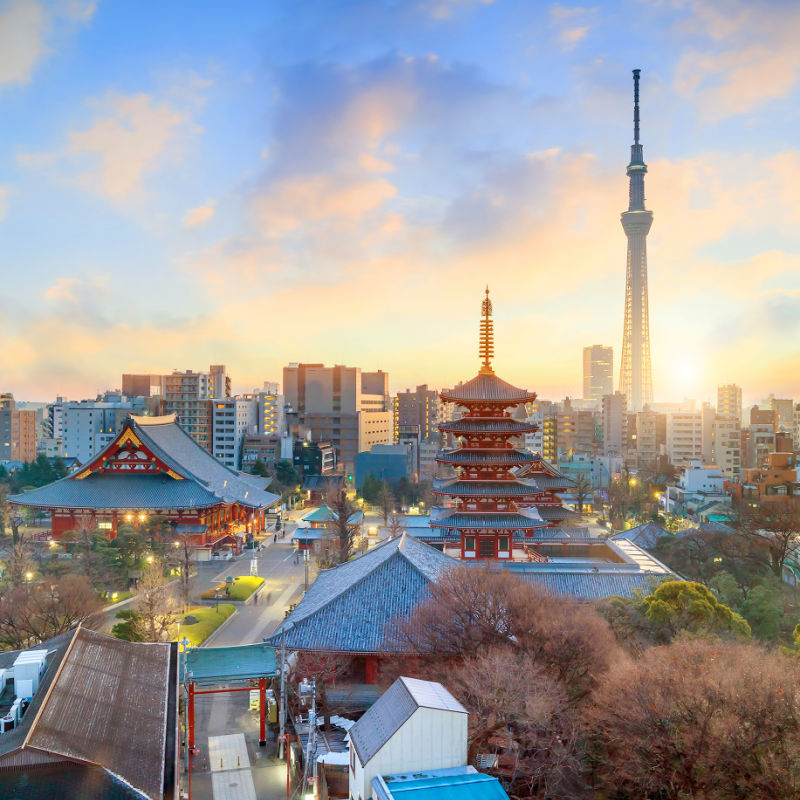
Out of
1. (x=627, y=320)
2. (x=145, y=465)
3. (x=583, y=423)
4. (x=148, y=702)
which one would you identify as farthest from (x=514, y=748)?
(x=627, y=320)

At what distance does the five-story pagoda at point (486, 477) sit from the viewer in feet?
118

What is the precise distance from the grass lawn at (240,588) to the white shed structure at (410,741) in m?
22.9

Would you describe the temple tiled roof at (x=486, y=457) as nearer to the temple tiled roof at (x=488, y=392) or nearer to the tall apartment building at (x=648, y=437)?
the temple tiled roof at (x=488, y=392)

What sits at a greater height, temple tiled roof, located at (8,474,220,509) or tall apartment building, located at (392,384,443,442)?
tall apartment building, located at (392,384,443,442)

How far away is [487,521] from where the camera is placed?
35781 millimetres

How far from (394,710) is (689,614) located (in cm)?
1056

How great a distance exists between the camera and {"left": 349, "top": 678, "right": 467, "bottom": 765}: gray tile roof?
14.4 meters

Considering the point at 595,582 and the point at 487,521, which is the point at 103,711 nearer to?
the point at 595,582

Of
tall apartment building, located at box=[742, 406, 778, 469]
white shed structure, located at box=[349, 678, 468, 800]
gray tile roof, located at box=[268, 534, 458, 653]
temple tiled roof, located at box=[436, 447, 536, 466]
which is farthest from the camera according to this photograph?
tall apartment building, located at box=[742, 406, 778, 469]

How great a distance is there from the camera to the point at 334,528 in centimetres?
4838

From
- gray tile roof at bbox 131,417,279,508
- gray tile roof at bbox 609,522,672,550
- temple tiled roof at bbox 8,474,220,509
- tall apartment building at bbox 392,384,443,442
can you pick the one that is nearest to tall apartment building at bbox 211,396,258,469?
gray tile roof at bbox 131,417,279,508

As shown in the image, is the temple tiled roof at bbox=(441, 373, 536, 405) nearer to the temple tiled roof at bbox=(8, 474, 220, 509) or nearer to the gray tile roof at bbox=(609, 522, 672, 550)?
the gray tile roof at bbox=(609, 522, 672, 550)

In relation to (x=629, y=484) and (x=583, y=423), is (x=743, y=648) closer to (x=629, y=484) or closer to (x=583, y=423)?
(x=629, y=484)

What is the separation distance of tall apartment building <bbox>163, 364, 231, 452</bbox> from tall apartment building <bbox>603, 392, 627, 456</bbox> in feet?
189
